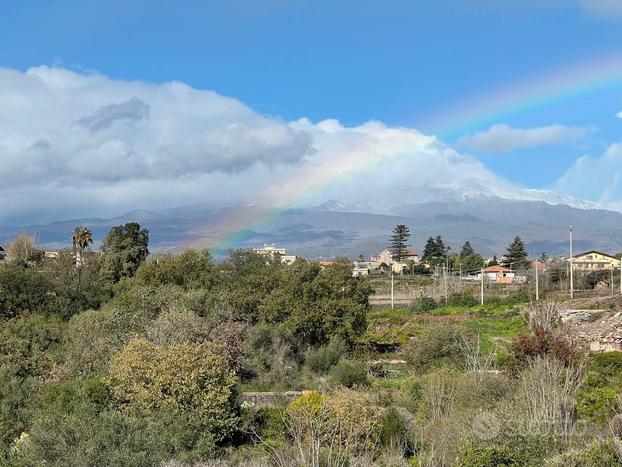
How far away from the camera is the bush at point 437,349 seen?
29719mm

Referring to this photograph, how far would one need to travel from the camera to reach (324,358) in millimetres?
32188

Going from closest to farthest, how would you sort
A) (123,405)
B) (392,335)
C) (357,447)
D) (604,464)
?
1. (604,464)
2. (357,447)
3. (123,405)
4. (392,335)

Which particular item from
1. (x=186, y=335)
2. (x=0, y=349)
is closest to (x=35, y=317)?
(x=0, y=349)

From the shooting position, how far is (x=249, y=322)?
38.5 meters

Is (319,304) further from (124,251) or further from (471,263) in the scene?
(471,263)

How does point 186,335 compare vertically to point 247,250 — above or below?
below

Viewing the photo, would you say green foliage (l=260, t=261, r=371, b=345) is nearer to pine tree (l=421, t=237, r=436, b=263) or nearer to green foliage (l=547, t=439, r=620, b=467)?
green foliage (l=547, t=439, r=620, b=467)

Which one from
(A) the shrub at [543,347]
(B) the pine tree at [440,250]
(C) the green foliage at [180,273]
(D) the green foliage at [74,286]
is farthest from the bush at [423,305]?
(B) the pine tree at [440,250]

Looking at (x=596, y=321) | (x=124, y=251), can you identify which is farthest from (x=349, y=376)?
(x=124, y=251)

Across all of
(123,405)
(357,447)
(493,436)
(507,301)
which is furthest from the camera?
(507,301)

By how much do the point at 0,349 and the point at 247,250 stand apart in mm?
31102

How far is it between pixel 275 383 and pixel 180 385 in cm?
1077

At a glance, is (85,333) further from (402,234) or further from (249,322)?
(402,234)

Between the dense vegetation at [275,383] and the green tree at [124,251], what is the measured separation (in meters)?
18.9
